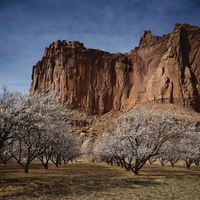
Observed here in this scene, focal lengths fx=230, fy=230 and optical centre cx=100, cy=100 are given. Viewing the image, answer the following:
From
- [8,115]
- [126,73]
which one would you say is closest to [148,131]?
[8,115]

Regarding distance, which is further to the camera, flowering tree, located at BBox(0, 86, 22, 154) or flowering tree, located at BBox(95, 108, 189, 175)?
flowering tree, located at BBox(95, 108, 189, 175)

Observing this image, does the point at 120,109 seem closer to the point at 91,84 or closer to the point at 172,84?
the point at 91,84

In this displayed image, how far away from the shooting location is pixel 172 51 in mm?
126875

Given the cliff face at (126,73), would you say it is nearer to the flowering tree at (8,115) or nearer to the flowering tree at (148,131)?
the flowering tree at (148,131)

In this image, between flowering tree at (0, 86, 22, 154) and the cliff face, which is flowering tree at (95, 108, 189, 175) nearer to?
flowering tree at (0, 86, 22, 154)

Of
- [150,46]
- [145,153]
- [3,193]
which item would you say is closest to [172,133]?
[145,153]

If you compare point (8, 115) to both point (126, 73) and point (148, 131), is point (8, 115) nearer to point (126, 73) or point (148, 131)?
point (148, 131)

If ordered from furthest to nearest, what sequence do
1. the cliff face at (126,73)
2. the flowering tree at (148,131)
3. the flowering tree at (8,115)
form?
1. the cliff face at (126,73)
2. the flowering tree at (148,131)
3. the flowering tree at (8,115)

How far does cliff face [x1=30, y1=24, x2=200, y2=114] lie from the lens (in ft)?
404

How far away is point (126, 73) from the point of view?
156625 millimetres

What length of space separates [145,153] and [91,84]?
134 meters

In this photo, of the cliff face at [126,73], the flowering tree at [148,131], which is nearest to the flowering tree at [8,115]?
the flowering tree at [148,131]

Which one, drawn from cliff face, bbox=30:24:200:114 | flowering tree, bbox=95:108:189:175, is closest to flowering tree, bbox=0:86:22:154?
flowering tree, bbox=95:108:189:175

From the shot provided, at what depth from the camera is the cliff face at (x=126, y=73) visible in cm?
12300
